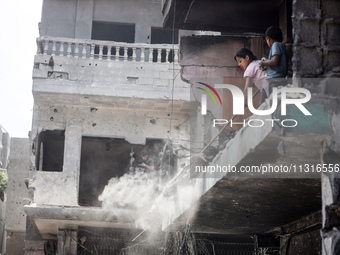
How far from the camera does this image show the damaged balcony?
1710cm

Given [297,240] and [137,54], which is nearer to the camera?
[297,240]

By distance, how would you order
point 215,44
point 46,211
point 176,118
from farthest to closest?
point 176,118
point 46,211
point 215,44

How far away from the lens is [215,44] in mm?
10891

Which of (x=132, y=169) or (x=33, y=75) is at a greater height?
(x=33, y=75)

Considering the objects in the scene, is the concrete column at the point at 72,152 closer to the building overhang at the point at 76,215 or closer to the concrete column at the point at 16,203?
the building overhang at the point at 76,215

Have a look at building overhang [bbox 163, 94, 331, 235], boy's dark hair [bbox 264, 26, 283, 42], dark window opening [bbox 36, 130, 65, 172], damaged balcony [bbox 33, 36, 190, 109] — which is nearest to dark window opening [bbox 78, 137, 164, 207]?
dark window opening [bbox 36, 130, 65, 172]

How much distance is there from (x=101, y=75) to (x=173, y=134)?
2499mm

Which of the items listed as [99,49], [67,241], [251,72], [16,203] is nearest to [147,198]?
[67,241]

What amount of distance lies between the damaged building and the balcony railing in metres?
0.03

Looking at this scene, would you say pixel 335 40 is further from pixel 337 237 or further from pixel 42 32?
pixel 42 32

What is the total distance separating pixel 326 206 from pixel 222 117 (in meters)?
5.41

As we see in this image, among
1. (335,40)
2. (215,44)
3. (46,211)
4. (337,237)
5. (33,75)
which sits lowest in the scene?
(337,237)

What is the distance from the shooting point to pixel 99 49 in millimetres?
17672

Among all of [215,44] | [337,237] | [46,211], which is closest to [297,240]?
[215,44]
